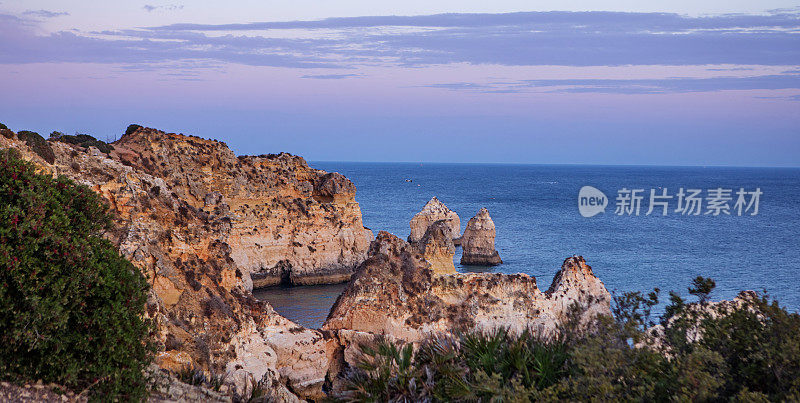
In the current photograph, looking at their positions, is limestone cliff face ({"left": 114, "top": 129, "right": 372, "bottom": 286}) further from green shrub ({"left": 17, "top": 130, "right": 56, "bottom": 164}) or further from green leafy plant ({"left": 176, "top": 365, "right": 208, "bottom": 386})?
green leafy plant ({"left": 176, "top": 365, "right": 208, "bottom": 386})

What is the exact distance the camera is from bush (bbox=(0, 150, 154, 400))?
10.9 m

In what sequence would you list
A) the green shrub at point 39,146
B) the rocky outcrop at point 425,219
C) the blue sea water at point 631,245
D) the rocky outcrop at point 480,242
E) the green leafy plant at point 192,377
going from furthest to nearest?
the rocky outcrop at point 425,219, the rocky outcrop at point 480,242, the blue sea water at point 631,245, the green shrub at point 39,146, the green leafy plant at point 192,377

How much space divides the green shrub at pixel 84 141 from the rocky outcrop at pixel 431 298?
76.6 ft

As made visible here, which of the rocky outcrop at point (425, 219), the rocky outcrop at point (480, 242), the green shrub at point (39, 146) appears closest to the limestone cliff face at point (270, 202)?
the rocky outcrop at point (480, 242)

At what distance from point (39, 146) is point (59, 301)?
17.9 meters

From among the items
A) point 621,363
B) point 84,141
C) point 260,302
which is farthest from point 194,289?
point 84,141

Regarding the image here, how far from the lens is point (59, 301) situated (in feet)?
36.2

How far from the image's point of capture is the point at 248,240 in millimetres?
48094

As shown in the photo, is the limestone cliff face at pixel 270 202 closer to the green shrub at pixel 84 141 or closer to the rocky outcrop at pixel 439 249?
the green shrub at pixel 84 141

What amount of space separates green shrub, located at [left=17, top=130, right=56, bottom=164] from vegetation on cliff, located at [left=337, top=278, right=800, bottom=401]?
61.9 ft

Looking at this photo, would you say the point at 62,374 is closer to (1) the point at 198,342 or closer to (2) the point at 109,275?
(2) the point at 109,275

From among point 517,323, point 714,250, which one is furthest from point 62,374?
point 714,250

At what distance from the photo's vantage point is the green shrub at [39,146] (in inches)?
1008

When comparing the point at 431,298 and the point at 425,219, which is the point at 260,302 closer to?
the point at 431,298
